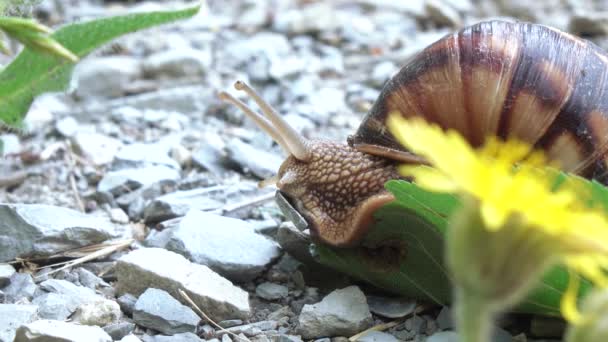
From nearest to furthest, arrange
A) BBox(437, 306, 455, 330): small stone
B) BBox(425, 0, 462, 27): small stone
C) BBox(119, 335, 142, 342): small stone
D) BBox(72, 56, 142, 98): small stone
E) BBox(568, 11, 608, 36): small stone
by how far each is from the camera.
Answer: BBox(119, 335, 142, 342): small stone < BBox(437, 306, 455, 330): small stone < BBox(72, 56, 142, 98): small stone < BBox(568, 11, 608, 36): small stone < BBox(425, 0, 462, 27): small stone

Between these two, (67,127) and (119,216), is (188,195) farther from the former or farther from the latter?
(67,127)

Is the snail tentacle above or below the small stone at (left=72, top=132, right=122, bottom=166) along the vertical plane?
above

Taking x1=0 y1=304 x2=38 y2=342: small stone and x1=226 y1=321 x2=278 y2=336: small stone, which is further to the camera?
x1=226 y1=321 x2=278 y2=336: small stone

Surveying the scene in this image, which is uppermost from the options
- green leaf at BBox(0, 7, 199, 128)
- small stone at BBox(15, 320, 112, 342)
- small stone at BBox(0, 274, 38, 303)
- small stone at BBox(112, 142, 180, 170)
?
green leaf at BBox(0, 7, 199, 128)

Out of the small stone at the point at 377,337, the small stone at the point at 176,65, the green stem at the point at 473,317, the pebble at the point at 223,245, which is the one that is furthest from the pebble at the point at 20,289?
the small stone at the point at 176,65

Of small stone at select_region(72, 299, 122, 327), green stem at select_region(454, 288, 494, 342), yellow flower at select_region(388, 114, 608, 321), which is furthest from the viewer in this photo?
small stone at select_region(72, 299, 122, 327)

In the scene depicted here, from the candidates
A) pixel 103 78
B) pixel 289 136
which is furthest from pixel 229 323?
pixel 103 78

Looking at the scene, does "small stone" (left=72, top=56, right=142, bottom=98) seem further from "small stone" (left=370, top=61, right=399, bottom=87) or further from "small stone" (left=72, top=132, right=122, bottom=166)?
"small stone" (left=370, top=61, right=399, bottom=87)

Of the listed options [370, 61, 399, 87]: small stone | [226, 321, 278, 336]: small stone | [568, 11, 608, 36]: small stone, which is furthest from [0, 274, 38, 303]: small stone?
[568, 11, 608, 36]: small stone

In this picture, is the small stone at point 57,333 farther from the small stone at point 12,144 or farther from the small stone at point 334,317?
the small stone at point 12,144
